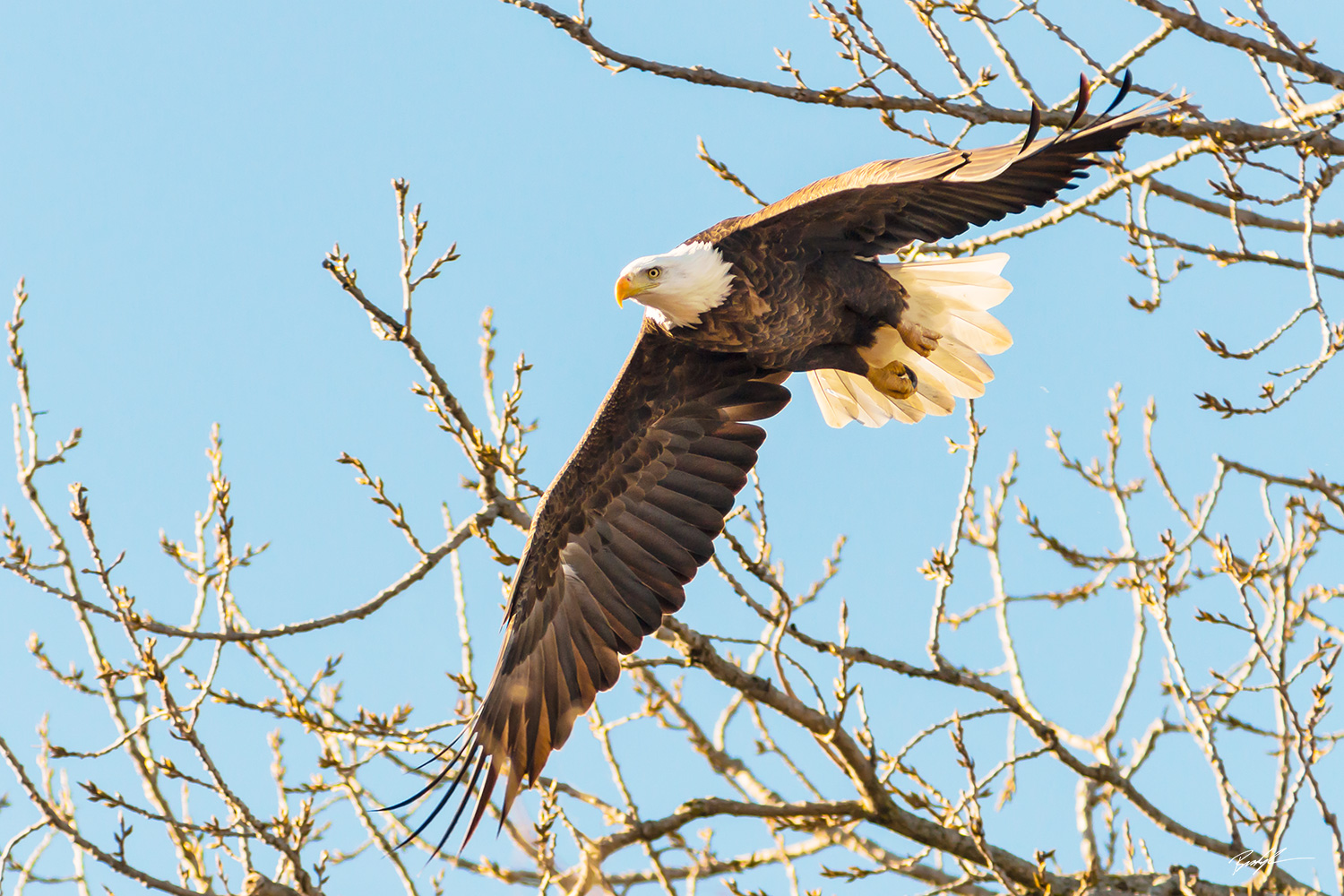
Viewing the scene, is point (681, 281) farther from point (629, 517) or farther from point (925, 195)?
point (629, 517)

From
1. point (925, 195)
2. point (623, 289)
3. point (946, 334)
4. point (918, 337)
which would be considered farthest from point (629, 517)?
point (925, 195)

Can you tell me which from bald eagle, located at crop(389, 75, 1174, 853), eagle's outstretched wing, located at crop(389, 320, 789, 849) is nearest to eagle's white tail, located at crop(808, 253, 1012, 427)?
bald eagle, located at crop(389, 75, 1174, 853)

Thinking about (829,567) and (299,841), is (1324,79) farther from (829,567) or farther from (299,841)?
(299,841)

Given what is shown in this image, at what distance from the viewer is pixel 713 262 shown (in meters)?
3.76

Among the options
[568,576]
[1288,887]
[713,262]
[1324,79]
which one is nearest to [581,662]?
[568,576]

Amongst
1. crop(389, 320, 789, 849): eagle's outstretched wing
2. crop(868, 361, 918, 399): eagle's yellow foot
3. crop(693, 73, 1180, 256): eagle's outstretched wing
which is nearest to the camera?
crop(693, 73, 1180, 256): eagle's outstretched wing

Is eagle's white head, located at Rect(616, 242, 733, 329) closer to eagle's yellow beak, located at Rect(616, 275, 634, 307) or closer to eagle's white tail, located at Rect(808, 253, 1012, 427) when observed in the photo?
eagle's yellow beak, located at Rect(616, 275, 634, 307)

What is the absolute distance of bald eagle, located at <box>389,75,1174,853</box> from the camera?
3.75 metres

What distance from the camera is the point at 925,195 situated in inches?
149

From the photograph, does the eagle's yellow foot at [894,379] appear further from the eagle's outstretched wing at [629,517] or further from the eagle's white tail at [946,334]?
the eagle's outstretched wing at [629,517]

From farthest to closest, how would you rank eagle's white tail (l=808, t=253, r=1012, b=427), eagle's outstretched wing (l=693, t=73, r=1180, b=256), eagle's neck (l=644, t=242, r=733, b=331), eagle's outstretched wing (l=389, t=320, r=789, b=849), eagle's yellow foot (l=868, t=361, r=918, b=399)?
eagle's yellow foot (l=868, t=361, r=918, b=399)
eagle's white tail (l=808, t=253, r=1012, b=427)
eagle's outstretched wing (l=389, t=320, r=789, b=849)
eagle's neck (l=644, t=242, r=733, b=331)
eagle's outstretched wing (l=693, t=73, r=1180, b=256)

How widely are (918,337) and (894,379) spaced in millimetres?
201

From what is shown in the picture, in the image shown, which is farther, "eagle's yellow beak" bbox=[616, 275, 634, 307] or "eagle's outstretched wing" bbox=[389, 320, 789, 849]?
"eagle's outstretched wing" bbox=[389, 320, 789, 849]

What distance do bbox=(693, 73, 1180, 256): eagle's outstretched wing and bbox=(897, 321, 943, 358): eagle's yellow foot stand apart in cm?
52
